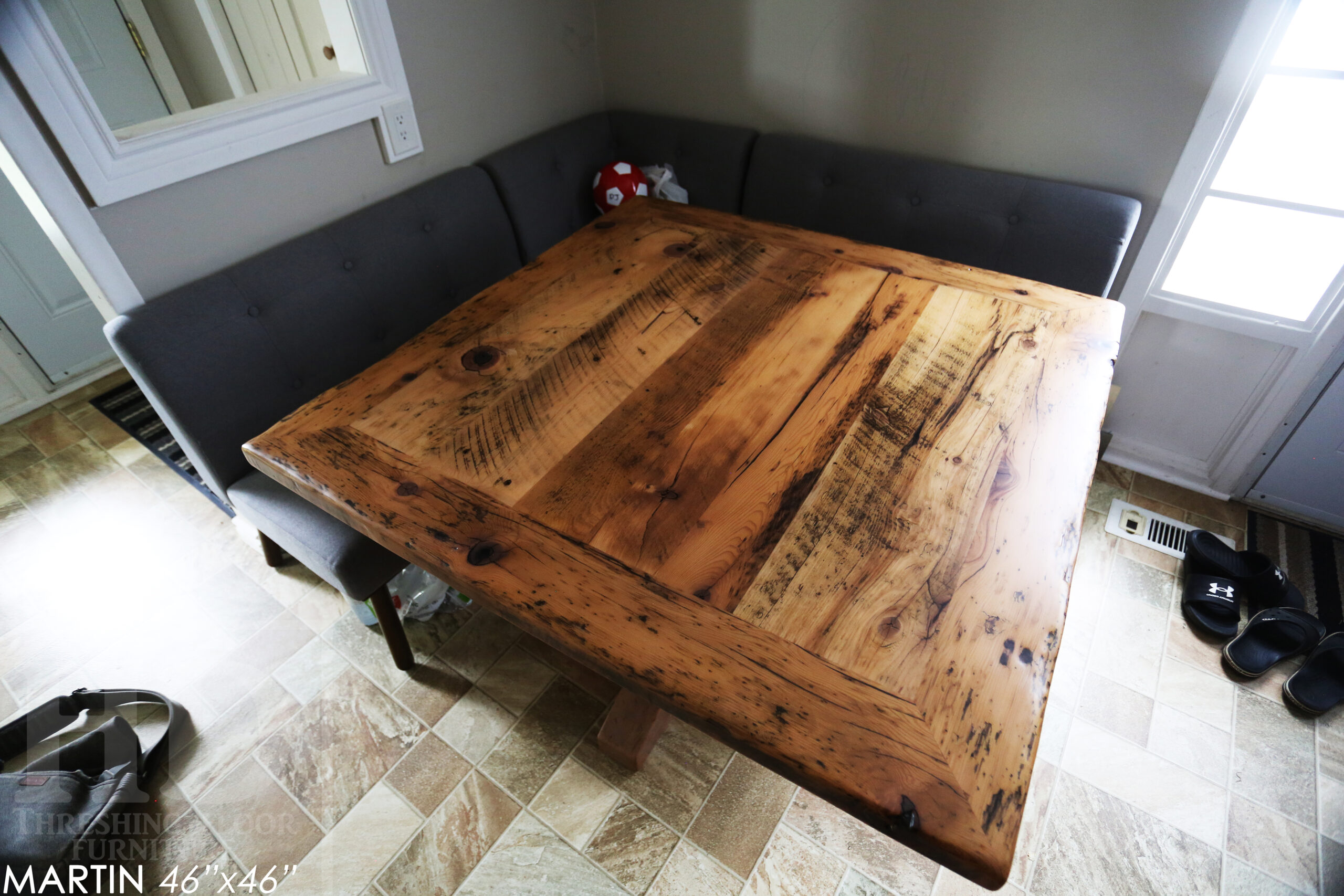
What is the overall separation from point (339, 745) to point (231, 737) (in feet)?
0.87

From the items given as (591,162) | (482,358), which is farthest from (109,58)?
(482,358)

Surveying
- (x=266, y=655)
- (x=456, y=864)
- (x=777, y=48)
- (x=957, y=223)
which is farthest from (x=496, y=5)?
(x=456, y=864)

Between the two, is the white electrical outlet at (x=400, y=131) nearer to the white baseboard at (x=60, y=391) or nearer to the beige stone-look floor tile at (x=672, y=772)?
the beige stone-look floor tile at (x=672, y=772)

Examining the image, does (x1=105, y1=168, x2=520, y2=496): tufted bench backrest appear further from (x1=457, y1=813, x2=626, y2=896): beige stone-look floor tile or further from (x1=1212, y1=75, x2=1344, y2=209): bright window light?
(x1=1212, y1=75, x2=1344, y2=209): bright window light

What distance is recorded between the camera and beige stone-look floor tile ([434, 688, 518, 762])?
1.50 metres

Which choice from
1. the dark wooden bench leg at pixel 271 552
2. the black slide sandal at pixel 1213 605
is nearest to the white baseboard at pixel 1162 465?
the black slide sandal at pixel 1213 605

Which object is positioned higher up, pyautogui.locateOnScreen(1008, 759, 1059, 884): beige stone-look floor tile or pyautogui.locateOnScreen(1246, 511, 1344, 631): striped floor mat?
pyautogui.locateOnScreen(1246, 511, 1344, 631): striped floor mat

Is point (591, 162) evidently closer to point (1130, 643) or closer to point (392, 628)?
point (392, 628)

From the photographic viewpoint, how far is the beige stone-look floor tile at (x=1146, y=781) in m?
1.37

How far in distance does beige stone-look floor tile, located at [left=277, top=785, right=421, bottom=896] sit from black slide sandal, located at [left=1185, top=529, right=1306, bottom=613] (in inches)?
81.3

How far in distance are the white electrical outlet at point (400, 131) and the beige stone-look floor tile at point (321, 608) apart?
48.2 inches

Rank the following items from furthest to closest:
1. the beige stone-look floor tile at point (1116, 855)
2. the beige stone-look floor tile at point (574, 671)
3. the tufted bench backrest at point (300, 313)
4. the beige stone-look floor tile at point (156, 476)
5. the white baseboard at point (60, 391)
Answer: the white baseboard at point (60, 391) → the beige stone-look floor tile at point (156, 476) → the beige stone-look floor tile at point (574, 671) → the tufted bench backrest at point (300, 313) → the beige stone-look floor tile at point (1116, 855)

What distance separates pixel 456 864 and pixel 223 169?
5.23 ft

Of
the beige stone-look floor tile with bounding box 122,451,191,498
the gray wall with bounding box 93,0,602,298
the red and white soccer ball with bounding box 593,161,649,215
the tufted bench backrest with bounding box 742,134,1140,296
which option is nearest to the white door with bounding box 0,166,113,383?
the beige stone-look floor tile with bounding box 122,451,191,498
